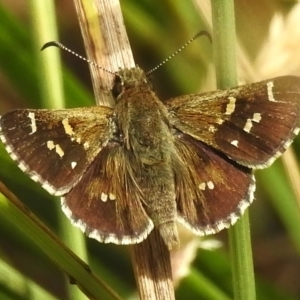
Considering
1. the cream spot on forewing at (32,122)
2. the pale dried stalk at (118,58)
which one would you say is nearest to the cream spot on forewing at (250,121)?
the pale dried stalk at (118,58)

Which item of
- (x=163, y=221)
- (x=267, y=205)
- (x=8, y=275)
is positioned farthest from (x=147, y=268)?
(x=267, y=205)

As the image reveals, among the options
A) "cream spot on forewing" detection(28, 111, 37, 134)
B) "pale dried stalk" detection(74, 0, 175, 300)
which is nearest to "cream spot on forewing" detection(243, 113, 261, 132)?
"pale dried stalk" detection(74, 0, 175, 300)

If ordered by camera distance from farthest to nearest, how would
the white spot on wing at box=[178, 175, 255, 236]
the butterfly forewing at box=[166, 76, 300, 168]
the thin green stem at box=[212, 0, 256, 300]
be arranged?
the butterfly forewing at box=[166, 76, 300, 168], the white spot on wing at box=[178, 175, 255, 236], the thin green stem at box=[212, 0, 256, 300]

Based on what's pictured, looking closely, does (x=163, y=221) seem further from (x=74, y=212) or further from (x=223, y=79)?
(x=223, y=79)

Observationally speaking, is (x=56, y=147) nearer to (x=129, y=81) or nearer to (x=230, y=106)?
(x=129, y=81)

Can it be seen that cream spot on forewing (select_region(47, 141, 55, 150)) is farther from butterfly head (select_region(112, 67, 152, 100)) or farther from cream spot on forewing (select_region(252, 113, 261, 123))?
cream spot on forewing (select_region(252, 113, 261, 123))

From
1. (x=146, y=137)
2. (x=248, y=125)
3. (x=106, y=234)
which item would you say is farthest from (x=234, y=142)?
(x=106, y=234)

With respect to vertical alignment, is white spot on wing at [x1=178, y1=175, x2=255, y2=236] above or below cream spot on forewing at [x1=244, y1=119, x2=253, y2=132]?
below
